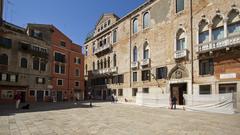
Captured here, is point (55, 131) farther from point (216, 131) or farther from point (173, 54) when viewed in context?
point (173, 54)

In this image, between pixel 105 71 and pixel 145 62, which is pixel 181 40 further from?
pixel 105 71

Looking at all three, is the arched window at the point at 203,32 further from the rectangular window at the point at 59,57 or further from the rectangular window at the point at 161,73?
the rectangular window at the point at 59,57

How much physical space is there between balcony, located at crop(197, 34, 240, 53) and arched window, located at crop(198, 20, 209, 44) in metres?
0.97

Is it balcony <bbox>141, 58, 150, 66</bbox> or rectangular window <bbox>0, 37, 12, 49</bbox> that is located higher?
rectangular window <bbox>0, 37, 12, 49</bbox>

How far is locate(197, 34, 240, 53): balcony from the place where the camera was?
62.0ft

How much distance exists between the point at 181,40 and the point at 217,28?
15.3ft

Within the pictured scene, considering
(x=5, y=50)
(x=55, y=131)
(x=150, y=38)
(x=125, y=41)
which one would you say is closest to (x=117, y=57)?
(x=125, y=41)

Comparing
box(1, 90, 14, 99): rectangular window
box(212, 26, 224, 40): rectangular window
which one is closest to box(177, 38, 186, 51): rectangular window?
box(212, 26, 224, 40): rectangular window

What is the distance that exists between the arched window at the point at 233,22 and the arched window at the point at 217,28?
804 millimetres

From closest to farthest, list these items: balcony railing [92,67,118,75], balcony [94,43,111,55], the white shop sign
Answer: the white shop sign → balcony railing [92,67,118,75] → balcony [94,43,111,55]

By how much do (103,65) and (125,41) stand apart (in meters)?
8.48

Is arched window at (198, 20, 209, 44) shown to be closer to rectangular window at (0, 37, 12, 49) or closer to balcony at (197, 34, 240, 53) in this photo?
balcony at (197, 34, 240, 53)

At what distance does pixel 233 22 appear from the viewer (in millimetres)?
19828

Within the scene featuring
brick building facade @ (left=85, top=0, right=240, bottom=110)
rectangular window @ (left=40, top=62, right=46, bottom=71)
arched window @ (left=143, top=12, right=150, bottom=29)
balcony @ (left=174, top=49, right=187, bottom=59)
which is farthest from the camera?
rectangular window @ (left=40, top=62, right=46, bottom=71)
